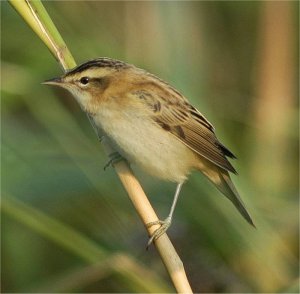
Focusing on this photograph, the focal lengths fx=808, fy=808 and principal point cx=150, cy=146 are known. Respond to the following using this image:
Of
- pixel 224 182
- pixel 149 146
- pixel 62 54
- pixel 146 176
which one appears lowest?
pixel 224 182

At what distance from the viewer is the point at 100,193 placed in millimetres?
3980

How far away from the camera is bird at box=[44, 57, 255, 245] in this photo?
319cm

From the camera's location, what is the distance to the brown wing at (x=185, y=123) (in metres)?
3.38

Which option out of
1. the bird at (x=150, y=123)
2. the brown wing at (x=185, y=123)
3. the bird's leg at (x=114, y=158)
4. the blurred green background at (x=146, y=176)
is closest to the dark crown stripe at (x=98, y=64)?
the bird at (x=150, y=123)

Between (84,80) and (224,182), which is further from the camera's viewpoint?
(224,182)

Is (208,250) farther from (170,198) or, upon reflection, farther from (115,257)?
(115,257)

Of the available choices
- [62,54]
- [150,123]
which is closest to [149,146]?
[150,123]

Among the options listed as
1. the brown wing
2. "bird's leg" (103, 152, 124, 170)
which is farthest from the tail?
"bird's leg" (103, 152, 124, 170)

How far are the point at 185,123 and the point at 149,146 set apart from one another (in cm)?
27

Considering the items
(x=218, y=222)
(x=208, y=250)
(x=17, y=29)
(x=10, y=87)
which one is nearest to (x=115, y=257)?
(x=218, y=222)

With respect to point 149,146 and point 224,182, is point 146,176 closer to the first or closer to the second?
point 224,182

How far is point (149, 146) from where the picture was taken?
10.8 ft

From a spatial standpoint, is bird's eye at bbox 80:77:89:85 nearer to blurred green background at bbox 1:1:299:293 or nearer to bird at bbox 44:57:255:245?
bird at bbox 44:57:255:245

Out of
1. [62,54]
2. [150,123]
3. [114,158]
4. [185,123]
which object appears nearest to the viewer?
[62,54]
